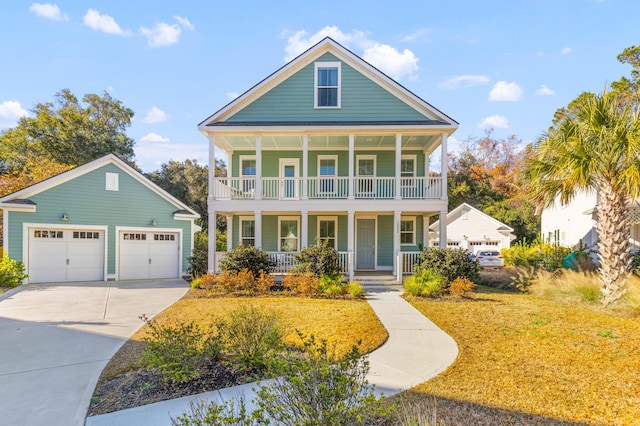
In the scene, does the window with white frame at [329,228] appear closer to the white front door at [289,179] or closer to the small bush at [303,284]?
the white front door at [289,179]

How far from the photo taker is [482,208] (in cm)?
3369

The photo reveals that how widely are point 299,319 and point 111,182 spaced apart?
497 inches

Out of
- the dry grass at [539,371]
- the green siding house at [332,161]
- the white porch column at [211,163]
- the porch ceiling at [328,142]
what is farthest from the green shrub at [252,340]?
the porch ceiling at [328,142]

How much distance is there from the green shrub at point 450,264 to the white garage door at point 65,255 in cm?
1434

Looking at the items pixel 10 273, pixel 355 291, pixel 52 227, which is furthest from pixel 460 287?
pixel 10 273

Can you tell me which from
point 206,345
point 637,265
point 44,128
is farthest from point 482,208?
point 44,128

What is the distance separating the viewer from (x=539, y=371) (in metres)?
4.85

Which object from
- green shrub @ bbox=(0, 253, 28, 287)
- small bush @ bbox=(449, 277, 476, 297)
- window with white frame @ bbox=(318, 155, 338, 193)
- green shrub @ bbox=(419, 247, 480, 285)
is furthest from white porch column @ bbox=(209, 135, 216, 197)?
small bush @ bbox=(449, 277, 476, 297)

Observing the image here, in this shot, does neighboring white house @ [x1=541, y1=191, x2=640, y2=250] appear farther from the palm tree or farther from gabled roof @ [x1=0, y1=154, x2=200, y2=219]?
gabled roof @ [x1=0, y1=154, x2=200, y2=219]

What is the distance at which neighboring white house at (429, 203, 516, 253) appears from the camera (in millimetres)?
28000

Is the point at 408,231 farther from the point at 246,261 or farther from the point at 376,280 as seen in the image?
the point at 246,261

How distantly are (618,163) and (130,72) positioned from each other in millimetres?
17707

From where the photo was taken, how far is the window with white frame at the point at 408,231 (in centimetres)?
1630

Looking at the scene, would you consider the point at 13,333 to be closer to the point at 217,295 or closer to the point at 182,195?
the point at 217,295
